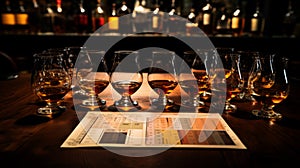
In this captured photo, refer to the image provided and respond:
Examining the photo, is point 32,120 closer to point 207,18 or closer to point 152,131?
point 152,131

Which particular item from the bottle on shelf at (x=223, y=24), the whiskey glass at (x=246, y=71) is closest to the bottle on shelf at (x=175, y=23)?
the bottle on shelf at (x=223, y=24)

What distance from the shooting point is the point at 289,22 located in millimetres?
3207

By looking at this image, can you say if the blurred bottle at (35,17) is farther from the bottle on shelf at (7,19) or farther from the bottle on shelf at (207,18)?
the bottle on shelf at (207,18)

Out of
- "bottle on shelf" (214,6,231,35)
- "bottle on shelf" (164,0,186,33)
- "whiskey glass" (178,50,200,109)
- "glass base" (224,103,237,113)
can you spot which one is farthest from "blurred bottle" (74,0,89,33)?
"glass base" (224,103,237,113)

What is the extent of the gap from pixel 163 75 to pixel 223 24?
2240 mm

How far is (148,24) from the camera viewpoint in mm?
3191

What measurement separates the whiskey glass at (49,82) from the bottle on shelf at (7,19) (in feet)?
7.92

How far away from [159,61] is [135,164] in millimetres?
492

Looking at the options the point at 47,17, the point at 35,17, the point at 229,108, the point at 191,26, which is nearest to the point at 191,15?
the point at 191,26

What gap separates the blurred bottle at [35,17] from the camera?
342cm

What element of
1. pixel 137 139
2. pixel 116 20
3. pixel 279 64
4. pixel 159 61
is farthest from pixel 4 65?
pixel 279 64

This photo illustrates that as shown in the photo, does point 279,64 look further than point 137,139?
Yes

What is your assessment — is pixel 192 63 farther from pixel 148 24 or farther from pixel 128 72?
pixel 148 24

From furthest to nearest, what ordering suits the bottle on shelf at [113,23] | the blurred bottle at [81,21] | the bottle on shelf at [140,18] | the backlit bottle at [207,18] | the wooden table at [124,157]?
the bottle on shelf at [140,18], the blurred bottle at [81,21], the bottle on shelf at [113,23], the backlit bottle at [207,18], the wooden table at [124,157]
